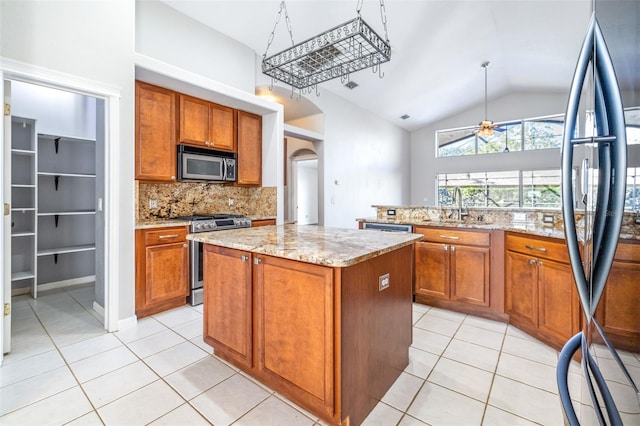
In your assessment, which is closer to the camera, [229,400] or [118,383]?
[229,400]

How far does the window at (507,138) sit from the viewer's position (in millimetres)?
7602

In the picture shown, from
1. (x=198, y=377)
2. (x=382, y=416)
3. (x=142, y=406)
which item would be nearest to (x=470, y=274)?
(x=382, y=416)

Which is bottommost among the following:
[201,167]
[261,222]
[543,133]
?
[261,222]

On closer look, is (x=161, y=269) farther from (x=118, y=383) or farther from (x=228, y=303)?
(x=228, y=303)

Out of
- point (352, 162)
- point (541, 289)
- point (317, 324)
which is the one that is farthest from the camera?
point (352, 162)

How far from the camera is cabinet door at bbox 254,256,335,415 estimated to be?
54.1 inches

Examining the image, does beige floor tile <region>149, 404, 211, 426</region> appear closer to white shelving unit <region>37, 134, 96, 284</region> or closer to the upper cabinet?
the upper cabinet

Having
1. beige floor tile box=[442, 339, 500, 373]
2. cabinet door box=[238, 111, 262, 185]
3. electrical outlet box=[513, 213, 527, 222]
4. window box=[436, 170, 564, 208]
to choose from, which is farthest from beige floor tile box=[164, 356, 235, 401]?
window box=[436, 170, 564, 208]

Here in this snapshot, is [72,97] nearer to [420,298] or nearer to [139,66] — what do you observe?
[139,66]

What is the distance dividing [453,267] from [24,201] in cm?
473

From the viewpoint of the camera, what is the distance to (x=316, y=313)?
1408mm

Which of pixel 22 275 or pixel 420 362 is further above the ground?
pixel 22 275

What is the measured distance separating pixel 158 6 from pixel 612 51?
12.8ft

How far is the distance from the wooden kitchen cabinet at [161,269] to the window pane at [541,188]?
→ 335 inches
